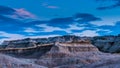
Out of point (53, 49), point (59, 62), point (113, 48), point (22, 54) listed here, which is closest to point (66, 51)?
point (53, 49)

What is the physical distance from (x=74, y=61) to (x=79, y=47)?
18752 mm

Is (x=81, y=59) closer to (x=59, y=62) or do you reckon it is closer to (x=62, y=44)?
(x=59, y=62)

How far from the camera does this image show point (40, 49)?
11794cm

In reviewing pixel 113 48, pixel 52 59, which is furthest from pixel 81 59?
pixel 113 48

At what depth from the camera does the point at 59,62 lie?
314 ft

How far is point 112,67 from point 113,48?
12278 centimetres

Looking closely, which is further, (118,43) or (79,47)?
(118,43)

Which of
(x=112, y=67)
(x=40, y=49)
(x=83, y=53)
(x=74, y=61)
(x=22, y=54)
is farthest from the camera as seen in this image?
(x=22, y=54)

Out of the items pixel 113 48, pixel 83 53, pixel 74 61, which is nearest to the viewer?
pixel 74 61

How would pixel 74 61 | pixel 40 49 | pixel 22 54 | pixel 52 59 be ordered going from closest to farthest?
1. pixel 74 61
2. pixel 52 59
3. pixel 40 49
4. pixel 22 54

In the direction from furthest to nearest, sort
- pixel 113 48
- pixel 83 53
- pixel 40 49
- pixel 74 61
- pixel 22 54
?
pixel 113 48 < pixel 22 54 < pixel 40 49 < pixel 83 53 < pixel 74 61

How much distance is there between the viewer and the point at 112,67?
56.6m

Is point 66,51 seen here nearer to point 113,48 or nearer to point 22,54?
point 22,54

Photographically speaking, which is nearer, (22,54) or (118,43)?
(22,54)
